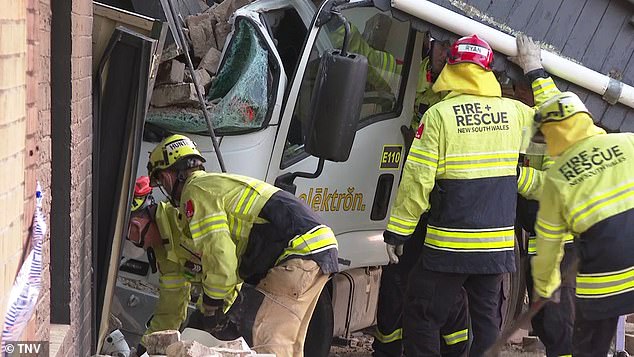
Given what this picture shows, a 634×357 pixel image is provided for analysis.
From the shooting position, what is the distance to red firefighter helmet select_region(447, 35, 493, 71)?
5.24 meters

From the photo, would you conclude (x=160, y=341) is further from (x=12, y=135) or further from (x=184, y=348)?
(x=12, y=135)

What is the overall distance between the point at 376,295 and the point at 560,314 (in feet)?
3.90

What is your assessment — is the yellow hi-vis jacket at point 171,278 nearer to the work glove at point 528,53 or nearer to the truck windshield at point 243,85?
the truck windshield at point 243,85

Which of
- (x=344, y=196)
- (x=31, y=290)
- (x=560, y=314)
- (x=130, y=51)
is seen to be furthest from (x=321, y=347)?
(x=31, y=290)

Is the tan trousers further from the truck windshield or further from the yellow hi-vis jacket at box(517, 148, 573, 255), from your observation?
the yellow hi-vis jacket at box(517, 148, 573, 255)

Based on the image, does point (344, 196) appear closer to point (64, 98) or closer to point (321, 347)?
point (321, 347)

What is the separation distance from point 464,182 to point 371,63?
0.96m

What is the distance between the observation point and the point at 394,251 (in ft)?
18.6

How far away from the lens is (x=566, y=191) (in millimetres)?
4469

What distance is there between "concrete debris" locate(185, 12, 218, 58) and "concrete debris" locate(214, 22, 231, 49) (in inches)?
1.1

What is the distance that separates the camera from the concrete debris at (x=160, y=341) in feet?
13.7

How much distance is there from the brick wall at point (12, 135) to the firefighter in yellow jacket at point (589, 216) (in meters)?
2.81

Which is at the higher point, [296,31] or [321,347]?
[296,31]

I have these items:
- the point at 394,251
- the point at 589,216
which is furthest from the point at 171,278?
the point at 589,216
